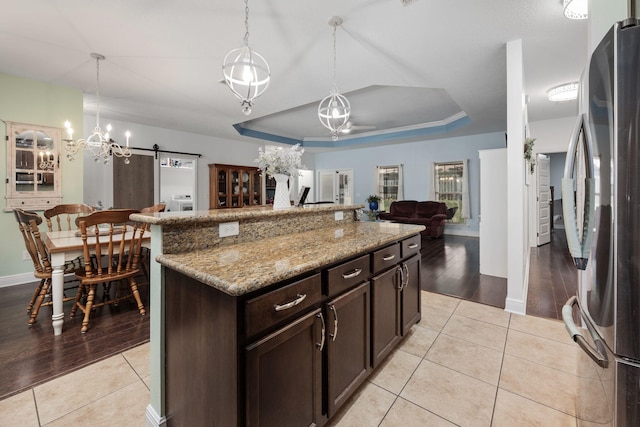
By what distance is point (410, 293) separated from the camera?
85.4 inches

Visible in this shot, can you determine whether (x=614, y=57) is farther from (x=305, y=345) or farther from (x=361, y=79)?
(x=361, y=79)

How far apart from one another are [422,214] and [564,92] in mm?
3957

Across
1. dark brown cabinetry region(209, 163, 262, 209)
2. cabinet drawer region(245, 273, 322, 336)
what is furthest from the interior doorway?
cabinet drawer region(245, 273, 322, 336)

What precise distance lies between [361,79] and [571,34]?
205cm

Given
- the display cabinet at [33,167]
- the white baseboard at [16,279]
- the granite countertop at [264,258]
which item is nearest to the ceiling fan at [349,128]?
the granite countertop at [264,258]

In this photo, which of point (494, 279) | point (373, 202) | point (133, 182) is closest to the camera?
point (494, 279)

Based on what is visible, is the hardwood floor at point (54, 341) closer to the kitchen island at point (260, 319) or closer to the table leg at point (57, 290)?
the table leg at point (57, 290)

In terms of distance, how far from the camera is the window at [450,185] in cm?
748

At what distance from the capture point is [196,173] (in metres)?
6.44

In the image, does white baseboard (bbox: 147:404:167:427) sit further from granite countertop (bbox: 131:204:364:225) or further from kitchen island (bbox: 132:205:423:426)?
granite countertop (bbox: 131:204:364:225)

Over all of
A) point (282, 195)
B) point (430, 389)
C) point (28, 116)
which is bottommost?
point (430, 389)

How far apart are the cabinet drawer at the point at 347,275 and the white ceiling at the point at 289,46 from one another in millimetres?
2019

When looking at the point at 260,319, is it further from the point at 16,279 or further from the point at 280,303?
the point at 16,279

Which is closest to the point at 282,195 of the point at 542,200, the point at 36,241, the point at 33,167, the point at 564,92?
the point at 36,241
